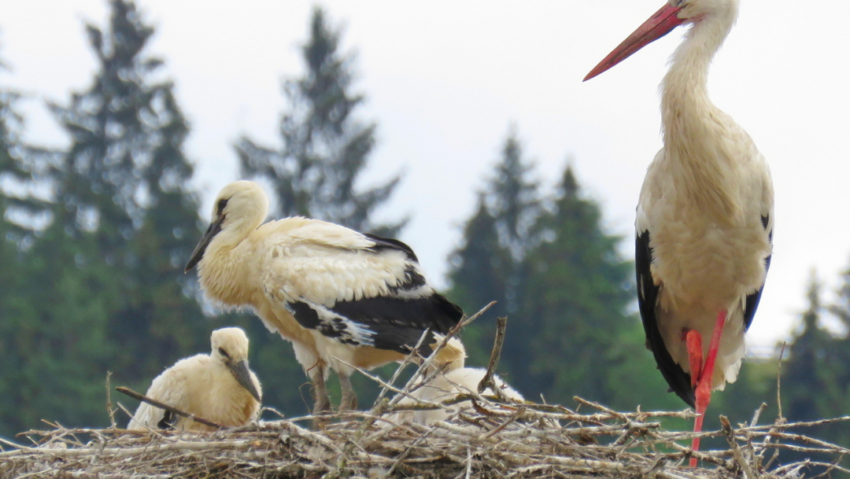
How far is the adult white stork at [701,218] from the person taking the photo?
4.81 metres

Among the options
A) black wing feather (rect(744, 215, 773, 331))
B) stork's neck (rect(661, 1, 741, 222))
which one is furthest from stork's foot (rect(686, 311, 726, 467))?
stork's neck (rect(661, 1, 741, 222))

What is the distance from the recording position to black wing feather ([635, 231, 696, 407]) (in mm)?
5110

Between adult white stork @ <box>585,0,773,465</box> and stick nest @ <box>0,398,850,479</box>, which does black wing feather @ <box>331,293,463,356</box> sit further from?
stick nest @ <box>0,398,850,479</box>

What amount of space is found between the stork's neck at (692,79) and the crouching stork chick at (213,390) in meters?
2.29

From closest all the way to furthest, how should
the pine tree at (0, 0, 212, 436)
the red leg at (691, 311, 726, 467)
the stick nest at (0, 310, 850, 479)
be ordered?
the stick nest at (0, 310, 850, 479) < the red leg at (691, 311, 726, 467) < the pine tree at (0, 0, 212, 436)

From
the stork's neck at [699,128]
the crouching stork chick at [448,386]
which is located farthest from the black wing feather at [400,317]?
the stork's neck at [699,128]

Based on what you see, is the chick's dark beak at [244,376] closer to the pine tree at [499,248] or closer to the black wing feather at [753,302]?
the black wing feather at [753,302]

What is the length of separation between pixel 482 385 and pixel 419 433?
321mm

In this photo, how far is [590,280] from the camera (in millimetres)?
30109

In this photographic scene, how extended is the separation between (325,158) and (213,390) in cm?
2378

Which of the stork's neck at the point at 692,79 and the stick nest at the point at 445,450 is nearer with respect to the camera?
the stick nest at the point at 445,450

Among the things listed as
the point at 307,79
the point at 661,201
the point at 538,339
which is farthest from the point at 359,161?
the point at 661,201

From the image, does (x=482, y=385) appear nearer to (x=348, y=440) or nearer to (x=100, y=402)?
(x=348, y=440)

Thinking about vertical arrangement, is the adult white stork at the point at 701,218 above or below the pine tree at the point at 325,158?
below
